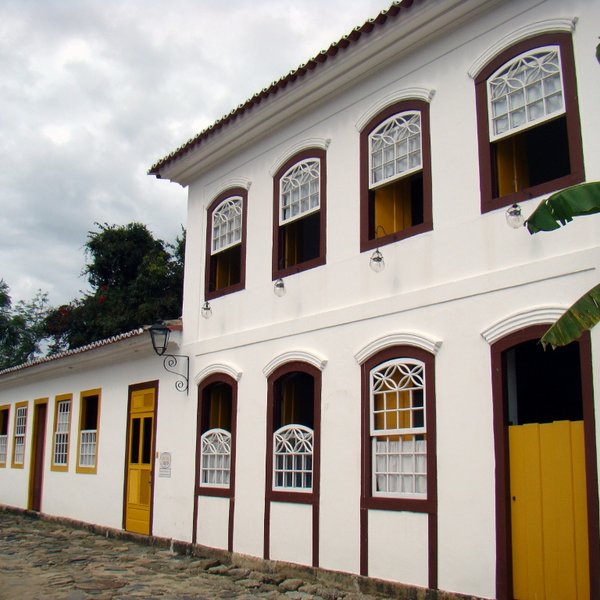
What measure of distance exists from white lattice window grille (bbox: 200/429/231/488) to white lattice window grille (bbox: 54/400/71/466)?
18.3ft

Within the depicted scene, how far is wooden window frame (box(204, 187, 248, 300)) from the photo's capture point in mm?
11438

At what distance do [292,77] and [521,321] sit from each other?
15.1 feet

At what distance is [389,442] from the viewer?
28.1 feet

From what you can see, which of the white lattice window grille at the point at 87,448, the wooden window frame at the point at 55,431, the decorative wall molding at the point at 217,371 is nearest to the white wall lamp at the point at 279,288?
the decorative wall molding at the point at 217,371

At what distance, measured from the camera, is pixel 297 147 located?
34.9ft

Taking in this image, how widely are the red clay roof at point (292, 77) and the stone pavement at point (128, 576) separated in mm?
6041

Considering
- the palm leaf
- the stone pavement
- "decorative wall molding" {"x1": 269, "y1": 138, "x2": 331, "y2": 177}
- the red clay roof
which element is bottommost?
the stone pavement

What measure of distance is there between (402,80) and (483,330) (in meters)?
3.27

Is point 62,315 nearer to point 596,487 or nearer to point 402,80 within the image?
point 402,80

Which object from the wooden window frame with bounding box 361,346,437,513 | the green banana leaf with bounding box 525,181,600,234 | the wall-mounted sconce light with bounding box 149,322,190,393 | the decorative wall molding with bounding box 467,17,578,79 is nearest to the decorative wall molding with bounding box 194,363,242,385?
the wall-mounted sconce light with bounding box 149,322,190,393

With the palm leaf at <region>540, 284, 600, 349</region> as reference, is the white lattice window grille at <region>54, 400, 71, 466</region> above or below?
below

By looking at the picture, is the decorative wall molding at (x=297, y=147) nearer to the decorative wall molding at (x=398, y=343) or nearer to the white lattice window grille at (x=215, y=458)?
the decorative wall molding at (x=398, y=343)

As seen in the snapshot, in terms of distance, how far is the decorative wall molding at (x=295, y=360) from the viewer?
9641 mm

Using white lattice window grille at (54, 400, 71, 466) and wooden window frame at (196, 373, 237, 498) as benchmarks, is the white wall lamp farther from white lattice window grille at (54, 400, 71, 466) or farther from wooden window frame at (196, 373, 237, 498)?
white lattice window grille at (54, 400, 71, 466)
